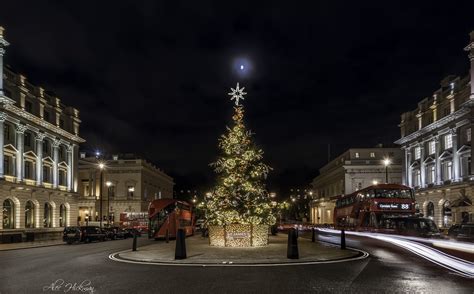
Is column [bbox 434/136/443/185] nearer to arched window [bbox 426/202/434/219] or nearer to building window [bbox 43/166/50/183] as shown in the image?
arched window [bbox 426/202/434/219]

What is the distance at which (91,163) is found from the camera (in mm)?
103250

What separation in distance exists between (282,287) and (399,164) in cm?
9553

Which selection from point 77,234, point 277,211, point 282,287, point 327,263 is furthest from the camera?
point 77,234

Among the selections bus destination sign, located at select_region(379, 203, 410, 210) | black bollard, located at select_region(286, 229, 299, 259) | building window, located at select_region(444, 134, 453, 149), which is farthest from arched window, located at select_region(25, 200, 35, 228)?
building window, located at select_region(444, 134, 453, 149)

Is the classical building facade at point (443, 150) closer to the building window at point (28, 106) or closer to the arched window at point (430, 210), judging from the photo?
the arched window at point (430, 210)

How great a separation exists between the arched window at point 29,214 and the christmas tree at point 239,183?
41.6 metres

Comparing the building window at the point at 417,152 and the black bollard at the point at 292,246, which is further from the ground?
the building window at the point at 417,152

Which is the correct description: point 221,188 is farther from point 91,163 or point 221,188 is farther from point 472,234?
point 91,163

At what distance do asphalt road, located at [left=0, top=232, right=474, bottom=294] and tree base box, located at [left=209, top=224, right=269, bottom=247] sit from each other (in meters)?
8.49

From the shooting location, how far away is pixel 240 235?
27062 mm

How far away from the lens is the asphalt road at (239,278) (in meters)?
13.0

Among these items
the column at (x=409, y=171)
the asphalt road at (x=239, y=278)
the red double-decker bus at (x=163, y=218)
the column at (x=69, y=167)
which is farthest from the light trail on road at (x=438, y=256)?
the column at (x=69, y=167)

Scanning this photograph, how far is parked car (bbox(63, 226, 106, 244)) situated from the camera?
133ft

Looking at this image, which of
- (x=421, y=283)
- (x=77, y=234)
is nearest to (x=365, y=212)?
(x=77, y=234)
